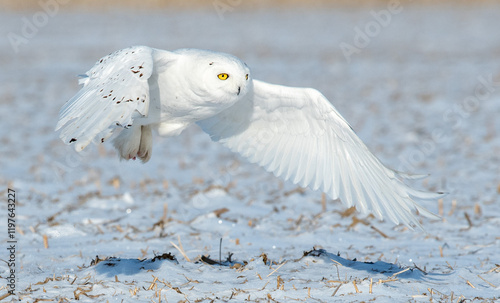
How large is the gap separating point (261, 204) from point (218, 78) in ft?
8.60

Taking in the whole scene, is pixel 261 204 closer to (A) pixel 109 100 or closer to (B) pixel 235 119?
(B) pixel 235 119

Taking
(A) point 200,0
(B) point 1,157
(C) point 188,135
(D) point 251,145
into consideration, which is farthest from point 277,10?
(D) point 251,145

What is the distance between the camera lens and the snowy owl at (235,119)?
3959 millimetres

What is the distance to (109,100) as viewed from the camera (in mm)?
3922

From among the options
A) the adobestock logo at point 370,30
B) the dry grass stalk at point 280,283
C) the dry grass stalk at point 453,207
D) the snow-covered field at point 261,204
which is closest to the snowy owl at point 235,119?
the snow-covered field at point 261,204

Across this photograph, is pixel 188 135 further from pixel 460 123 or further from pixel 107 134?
pixel 107 134

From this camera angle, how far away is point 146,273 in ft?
14.5

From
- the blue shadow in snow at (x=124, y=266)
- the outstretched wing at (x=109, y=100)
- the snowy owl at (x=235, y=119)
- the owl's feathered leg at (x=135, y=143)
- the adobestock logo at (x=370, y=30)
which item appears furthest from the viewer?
the adobestock logo at (x=370, y=30)

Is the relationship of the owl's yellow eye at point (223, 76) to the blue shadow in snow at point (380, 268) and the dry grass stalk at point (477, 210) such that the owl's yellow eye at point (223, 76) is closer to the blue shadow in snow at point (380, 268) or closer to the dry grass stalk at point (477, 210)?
the blue shadow in snow at point (380, 268)

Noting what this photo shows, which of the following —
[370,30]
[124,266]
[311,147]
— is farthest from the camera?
[370,30]

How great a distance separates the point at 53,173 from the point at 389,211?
5382 mm

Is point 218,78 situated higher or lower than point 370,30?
lower

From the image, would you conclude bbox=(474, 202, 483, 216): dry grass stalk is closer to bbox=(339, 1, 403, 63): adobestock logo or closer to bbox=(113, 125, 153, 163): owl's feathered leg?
bbox=(113, 125, 153, 163): owl's feathered leg

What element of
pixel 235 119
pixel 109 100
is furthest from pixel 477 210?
pixel 109 100
